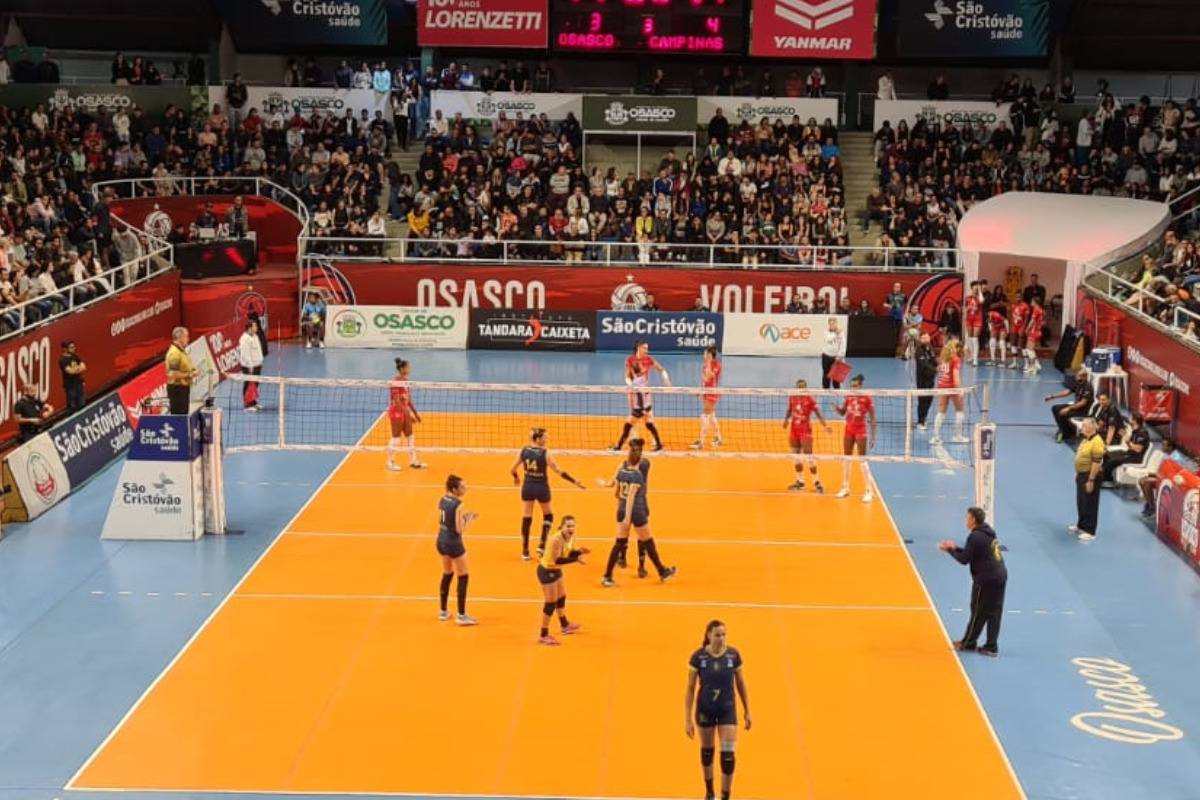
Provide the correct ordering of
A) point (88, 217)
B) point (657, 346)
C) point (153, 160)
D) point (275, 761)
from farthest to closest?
point (153, 160) → point (657, 346) → point (88, 217) → point (275, 761)

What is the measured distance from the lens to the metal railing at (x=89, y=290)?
2614cm

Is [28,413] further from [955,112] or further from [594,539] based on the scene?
[955,112]

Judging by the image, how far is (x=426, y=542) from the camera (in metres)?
21.4

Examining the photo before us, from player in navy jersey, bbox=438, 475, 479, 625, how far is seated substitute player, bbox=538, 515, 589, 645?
1.05m

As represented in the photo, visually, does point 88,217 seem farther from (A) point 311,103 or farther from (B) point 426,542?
(B) point 426,542

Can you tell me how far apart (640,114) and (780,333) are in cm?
953

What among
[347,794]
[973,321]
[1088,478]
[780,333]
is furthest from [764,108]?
[347,794]

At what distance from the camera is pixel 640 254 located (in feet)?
127

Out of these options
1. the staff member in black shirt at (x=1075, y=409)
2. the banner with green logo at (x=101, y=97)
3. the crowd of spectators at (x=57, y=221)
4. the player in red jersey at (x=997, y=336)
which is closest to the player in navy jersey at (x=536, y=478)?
the crowd of spectators at (x=57, y=221)

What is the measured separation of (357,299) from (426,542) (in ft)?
60.1

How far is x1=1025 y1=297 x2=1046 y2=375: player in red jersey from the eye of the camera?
3497cm

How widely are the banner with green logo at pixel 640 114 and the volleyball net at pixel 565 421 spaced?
13348mm

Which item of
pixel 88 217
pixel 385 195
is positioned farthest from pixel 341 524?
pixel 385 195

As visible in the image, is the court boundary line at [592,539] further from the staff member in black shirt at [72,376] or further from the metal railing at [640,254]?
the metal railing at [640,254]
